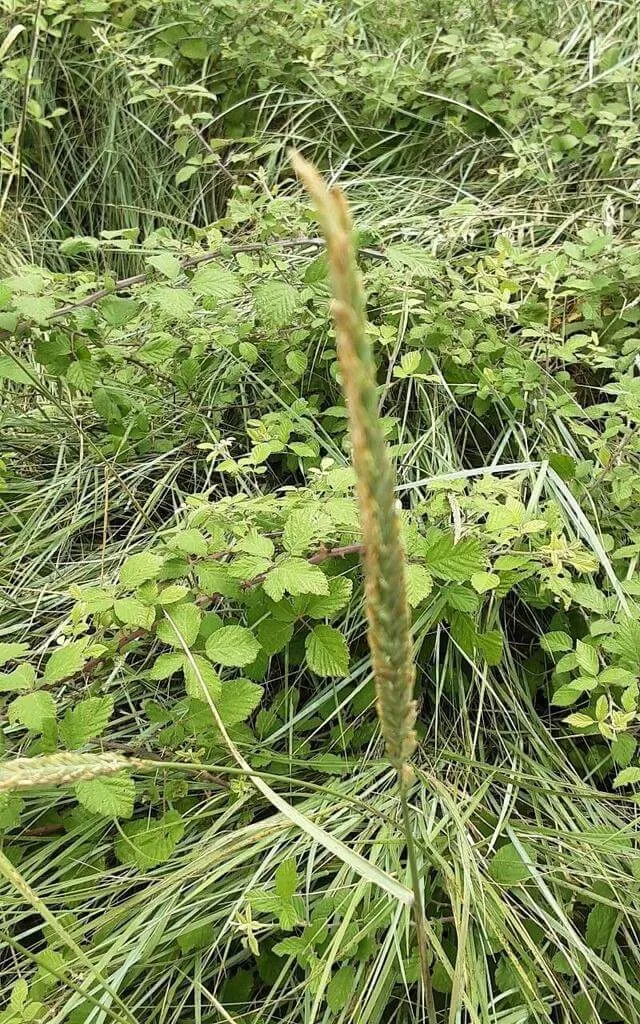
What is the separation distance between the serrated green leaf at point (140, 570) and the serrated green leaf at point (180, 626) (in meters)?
0.06

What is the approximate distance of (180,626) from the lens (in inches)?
43.3

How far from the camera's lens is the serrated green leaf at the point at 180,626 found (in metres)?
1.09

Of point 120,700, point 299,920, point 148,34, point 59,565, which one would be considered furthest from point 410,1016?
point 148,34

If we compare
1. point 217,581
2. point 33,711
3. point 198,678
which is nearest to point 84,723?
point 33,711

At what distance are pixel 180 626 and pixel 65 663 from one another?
0.17 metres

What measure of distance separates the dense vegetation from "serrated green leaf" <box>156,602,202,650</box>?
0.01 meters

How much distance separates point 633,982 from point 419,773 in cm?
42

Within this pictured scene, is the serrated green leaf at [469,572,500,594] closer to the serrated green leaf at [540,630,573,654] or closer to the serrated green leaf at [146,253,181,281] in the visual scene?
the serrated green leaf at [540,630,573,654]

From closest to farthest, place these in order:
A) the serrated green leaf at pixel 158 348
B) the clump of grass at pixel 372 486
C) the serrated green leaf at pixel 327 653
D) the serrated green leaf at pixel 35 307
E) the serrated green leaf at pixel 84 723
Answer: the clump of grass at pixel 372 486 → the serrated green leaf at pixel 84 723 → the serrated green leaf at pixel 327 653 → the serrated green leaf at pixel 35 307 → the serrated green leaf at pixel 158 348

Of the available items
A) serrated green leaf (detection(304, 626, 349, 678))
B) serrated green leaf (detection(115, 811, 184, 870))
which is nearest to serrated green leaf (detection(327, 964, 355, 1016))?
serrated green leaf (detection(115, 811, 184, 870))

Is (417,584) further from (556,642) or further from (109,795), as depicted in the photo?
(109,795)

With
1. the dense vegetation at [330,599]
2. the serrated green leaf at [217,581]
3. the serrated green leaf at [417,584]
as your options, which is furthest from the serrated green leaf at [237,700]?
the serrated green leaf at [417,584]

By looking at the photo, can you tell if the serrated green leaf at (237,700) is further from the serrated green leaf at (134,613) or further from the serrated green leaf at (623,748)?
the serrated green leaf at (623,748)

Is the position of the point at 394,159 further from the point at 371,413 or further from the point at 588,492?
the point at 371,413
